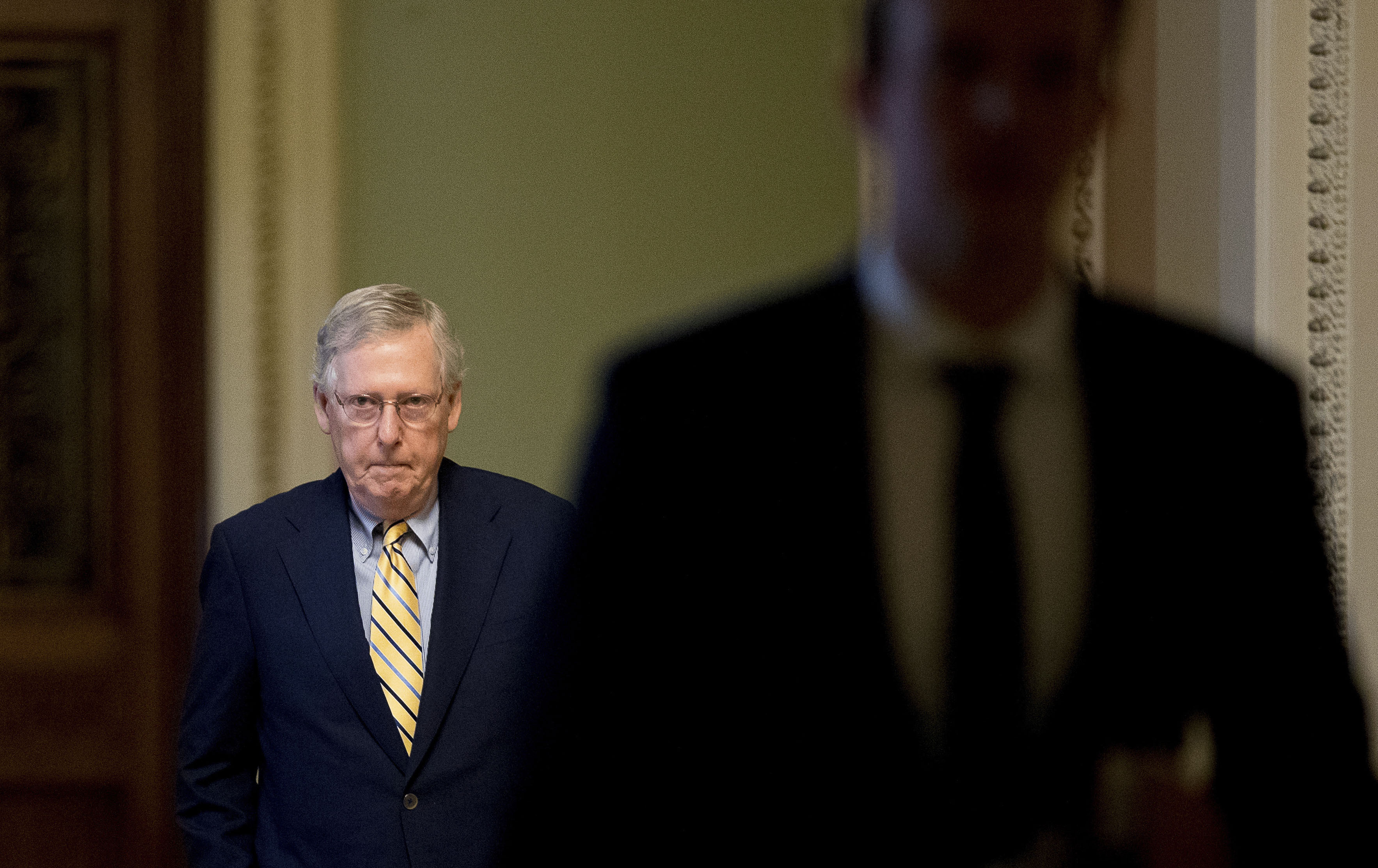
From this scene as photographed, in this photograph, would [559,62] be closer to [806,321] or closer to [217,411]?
[217,411]

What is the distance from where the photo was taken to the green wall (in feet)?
3.25

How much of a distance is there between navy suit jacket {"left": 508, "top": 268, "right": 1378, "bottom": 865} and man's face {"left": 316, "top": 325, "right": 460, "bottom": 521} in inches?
15.8

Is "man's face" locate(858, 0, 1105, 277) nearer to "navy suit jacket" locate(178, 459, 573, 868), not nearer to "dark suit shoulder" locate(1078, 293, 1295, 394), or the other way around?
"dark suit shoulder" locate(1078, 293, 1295, 394)

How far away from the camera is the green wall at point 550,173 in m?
0.99

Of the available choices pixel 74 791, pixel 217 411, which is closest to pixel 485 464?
pixel 217 411

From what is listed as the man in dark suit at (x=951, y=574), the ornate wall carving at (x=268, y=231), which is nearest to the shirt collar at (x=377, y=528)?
the man in dark suit at (x=951, y=574)

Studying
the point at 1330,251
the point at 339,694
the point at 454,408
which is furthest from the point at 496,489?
the point at 1330,251

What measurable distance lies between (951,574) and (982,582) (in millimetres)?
12

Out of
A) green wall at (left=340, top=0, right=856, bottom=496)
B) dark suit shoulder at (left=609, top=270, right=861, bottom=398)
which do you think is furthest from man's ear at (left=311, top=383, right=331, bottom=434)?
dark suit shoulder at (left=609, top=270, right=861, bottom=398)

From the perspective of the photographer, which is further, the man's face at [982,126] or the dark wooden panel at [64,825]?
the dark wooden panel at [64,825]

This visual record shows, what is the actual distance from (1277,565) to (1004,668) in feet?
0.37

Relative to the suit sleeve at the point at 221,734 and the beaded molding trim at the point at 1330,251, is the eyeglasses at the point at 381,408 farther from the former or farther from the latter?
the beaded molding trim at the point at 1330,251

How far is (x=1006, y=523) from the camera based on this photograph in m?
0.38

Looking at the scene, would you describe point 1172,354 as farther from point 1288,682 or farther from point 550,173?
point 550,173
